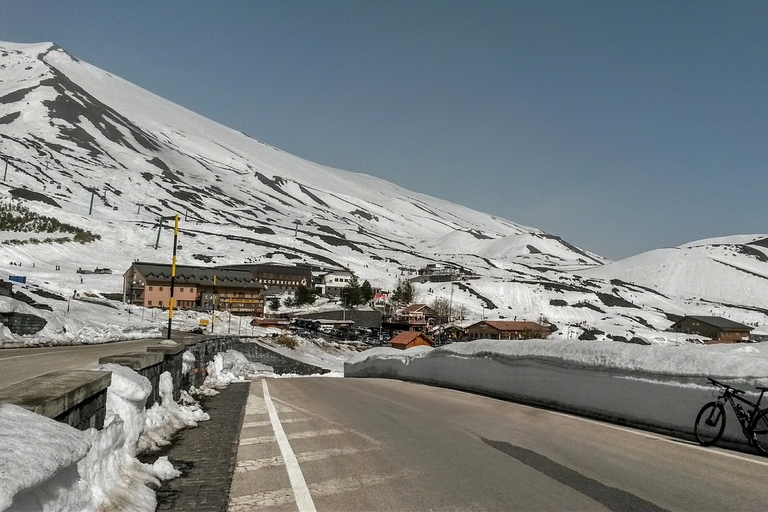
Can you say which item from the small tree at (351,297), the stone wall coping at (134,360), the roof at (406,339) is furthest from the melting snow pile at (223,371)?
the small tree at (351,297)

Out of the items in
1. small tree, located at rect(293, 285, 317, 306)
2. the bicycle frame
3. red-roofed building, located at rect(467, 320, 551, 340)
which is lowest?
the bicycle frame

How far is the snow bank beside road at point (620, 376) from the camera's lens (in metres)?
9.41

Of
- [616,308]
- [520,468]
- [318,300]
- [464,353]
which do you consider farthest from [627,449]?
[616,308]

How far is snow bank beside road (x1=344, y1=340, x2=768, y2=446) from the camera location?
9414mm

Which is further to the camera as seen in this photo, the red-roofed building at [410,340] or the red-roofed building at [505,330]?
the red-roofed building at [505,330]

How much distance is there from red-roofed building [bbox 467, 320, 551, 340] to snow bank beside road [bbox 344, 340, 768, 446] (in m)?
94.2

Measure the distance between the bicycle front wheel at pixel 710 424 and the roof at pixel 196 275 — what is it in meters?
106

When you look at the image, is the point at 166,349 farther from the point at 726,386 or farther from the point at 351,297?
the point at 351,297

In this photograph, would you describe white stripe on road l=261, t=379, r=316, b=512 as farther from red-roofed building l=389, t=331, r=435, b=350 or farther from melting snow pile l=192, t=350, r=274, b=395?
red-roofed building l=389, t=331, r=435, b=350

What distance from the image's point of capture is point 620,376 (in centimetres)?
1108

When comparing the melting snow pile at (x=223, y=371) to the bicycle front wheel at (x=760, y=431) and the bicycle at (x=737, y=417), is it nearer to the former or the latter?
the bicycle at (x=737, y=417)

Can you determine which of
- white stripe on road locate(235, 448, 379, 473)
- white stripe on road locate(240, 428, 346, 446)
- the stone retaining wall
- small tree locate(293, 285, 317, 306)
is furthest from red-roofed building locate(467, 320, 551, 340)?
white stripe on road locate(235, 448, 379, 473)

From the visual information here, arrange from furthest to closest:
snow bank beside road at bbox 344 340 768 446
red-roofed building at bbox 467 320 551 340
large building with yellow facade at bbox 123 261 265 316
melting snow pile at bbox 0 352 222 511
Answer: red-roofed building at bbox 467 320 551 340 < large building with yellow facade at bbox 123 261 265 316 < snow bank beside road at bbox 344 340 768 446 < melting snow pile at bbox 0 352 222 511

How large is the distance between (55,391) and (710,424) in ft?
29.1
